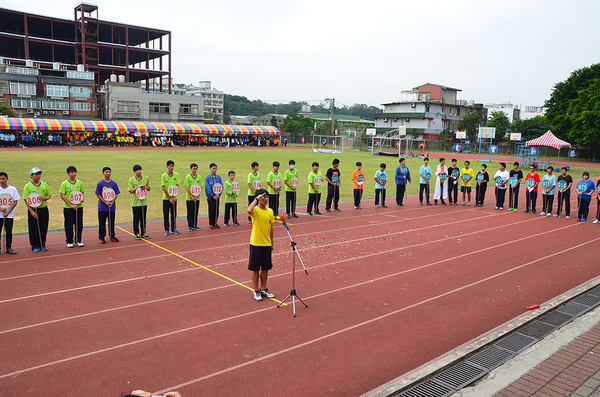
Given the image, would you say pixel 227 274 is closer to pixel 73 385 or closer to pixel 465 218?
pixel 73 385

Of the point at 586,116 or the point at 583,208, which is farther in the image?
the point at 586,116

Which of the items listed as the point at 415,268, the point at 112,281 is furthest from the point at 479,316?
the point at 112,281

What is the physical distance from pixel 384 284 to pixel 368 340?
244cm

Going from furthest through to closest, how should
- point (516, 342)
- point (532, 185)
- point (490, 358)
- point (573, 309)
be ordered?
1. point (532, 185)
2. point (573, 309)
3. point (516, 342)
4. point (490, 358)

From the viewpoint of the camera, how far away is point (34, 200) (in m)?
9.95

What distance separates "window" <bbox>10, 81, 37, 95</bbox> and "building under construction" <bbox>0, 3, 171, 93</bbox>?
496cm

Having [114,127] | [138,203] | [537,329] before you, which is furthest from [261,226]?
[114,127]

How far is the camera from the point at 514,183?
55.3ft

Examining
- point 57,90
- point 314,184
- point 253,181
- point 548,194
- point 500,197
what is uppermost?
point 57,90

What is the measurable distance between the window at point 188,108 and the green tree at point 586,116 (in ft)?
183

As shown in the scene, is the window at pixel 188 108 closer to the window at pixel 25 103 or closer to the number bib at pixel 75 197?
the window at pixel 25 103

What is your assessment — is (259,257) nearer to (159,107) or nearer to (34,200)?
(34,200)

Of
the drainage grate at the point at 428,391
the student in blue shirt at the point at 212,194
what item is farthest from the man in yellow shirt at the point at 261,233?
the student in blue shirt at the point at 212,194

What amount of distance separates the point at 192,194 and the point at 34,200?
3.97 m
